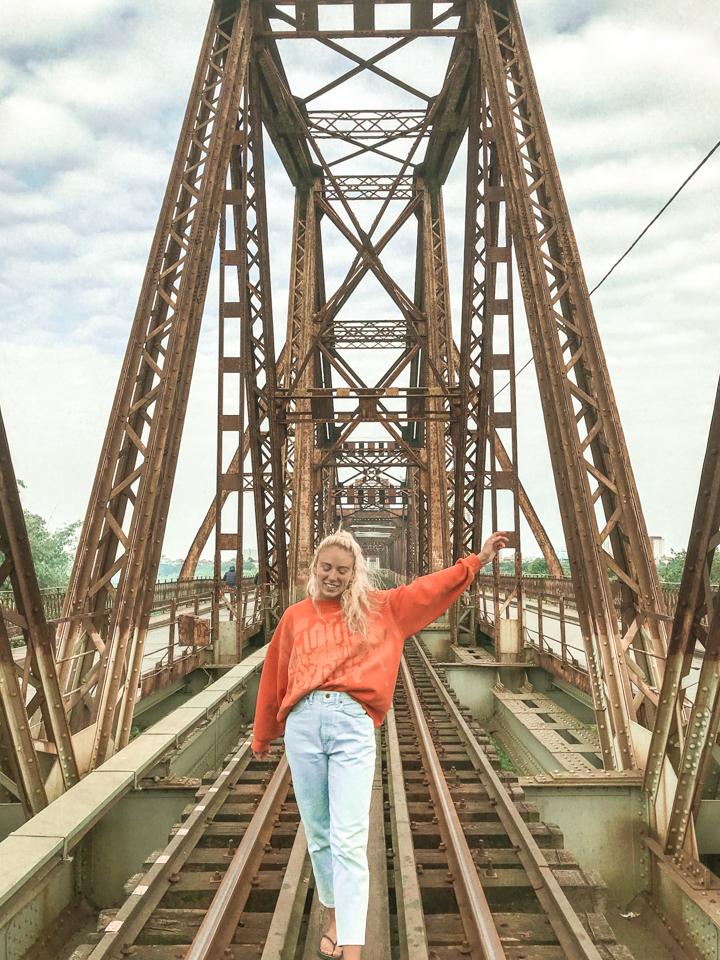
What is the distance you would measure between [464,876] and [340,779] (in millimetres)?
1700

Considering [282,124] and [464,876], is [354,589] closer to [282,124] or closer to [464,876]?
[464,876]

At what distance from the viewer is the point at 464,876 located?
11.9 ft

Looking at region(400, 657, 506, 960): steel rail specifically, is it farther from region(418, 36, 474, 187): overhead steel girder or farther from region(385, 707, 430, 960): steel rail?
region(418, 36, 474, 187): overhead steel girder

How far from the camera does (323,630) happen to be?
103 inches

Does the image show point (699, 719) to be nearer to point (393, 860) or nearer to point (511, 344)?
point (393, 860)

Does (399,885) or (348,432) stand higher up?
(348,432)

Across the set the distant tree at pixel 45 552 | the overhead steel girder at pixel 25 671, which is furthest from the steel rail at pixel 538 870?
the distant tree at pixel 45 552

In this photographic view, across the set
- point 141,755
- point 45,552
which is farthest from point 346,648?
point 45,552

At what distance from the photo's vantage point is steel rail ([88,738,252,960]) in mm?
3082

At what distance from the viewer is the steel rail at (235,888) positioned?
9.70 feet

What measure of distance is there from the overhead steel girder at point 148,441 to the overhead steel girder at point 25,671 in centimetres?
62

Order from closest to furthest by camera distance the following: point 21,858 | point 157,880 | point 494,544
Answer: point 494,544
point 21,858
point 157,880

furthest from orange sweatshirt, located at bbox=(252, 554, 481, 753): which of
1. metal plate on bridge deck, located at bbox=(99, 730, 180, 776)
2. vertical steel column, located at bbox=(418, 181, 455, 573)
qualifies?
vertical steel column, located at bbox=(418, 181, 455, 573)

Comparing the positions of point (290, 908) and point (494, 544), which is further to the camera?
point (290, 908)
